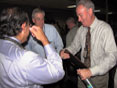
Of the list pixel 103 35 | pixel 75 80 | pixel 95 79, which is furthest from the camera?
pixel 75 80

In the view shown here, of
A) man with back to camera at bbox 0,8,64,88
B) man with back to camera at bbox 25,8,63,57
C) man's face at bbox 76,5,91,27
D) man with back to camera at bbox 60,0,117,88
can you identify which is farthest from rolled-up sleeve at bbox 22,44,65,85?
man with back to camera at bbox 25,8,63,57

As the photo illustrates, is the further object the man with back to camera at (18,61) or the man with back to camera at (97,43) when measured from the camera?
the man with back to camera at (97,43)

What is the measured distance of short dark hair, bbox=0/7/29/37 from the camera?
1167mm

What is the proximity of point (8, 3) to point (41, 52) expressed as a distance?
8.34 metres

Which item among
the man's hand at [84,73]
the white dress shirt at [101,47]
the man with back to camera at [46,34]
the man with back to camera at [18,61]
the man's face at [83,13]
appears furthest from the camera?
the man with back to camera at [46,34]

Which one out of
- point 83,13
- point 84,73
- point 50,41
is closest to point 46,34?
point 50,41

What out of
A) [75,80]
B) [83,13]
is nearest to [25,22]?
[83,13]

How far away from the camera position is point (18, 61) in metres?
1.11

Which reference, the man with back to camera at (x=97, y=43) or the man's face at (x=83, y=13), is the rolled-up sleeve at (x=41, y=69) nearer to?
the man with back to camera at (x=97, y=43)

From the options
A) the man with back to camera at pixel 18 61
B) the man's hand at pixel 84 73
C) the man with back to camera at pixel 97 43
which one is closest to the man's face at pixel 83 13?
the man with back to camera at pixel 97 43

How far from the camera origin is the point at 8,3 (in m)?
9.94

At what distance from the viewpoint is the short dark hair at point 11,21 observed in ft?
3.83

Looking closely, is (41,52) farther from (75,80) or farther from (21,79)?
(75,80)

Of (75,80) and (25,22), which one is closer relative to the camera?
(25,22)
